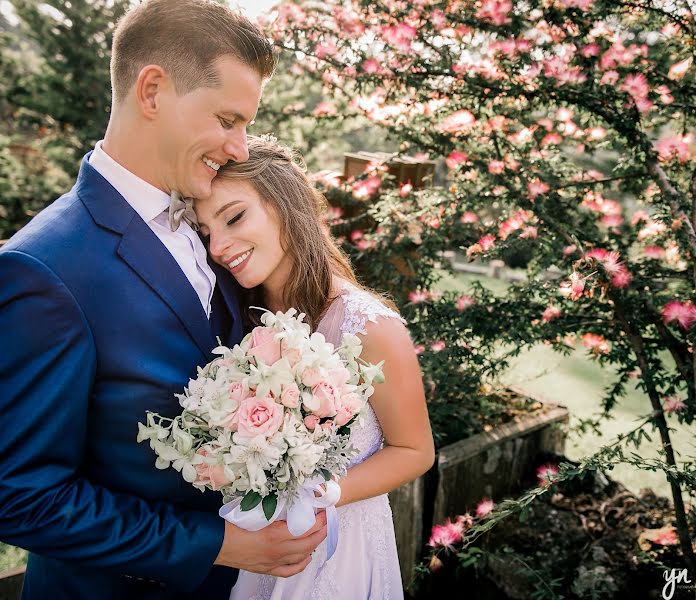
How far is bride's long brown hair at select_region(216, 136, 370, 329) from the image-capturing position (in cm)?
192

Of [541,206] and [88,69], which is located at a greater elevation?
[88,69]

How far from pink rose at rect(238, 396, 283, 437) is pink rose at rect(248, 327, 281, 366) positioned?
0.11m

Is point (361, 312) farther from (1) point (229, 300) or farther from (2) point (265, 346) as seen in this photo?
(2) point (265, 346)

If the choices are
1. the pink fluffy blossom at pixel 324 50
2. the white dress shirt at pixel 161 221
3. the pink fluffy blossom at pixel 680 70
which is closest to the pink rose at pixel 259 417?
the white dress shirt at pixel 161 221

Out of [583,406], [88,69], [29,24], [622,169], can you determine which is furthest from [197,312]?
[29,24]

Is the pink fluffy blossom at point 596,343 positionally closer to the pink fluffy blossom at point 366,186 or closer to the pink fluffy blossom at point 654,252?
the pink fluffy blossom at point 654,252

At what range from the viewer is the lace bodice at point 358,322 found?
75.2 inches

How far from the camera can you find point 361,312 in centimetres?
193

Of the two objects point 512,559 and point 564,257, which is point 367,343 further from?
point 512,559

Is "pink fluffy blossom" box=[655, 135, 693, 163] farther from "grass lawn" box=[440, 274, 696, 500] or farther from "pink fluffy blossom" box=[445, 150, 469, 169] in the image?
"grass lawn" box=[440, 274, 696, 500]

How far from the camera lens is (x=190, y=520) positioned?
1.43 metres

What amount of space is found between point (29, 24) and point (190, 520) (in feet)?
32.1

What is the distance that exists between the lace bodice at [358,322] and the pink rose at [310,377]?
0.56m

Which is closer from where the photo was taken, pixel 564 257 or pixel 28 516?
pixel 28 516
